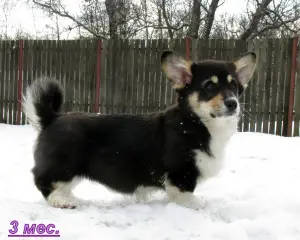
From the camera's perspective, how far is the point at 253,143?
689 centimetres

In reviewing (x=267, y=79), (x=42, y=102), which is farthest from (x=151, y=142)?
(x=267, y=79)

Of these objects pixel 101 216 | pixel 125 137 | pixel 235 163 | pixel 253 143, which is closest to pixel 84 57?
pixel 253 143

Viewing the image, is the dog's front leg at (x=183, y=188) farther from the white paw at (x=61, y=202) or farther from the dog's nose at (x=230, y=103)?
the white paw at (x=61, y=202)

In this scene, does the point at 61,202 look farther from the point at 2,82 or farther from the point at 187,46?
the point at 2,82

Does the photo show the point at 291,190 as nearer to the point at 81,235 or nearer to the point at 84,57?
the point at 81,235

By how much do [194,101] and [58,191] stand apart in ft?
4.98

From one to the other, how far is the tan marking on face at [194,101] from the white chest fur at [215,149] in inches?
7.7

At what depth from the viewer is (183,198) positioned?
128 inches

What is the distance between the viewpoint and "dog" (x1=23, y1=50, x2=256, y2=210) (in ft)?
10.6

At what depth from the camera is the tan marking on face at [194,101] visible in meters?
3.30

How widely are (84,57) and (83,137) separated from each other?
6.93 m

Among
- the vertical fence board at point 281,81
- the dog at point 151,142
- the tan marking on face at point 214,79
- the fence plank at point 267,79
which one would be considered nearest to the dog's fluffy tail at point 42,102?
the dog at point 151,142

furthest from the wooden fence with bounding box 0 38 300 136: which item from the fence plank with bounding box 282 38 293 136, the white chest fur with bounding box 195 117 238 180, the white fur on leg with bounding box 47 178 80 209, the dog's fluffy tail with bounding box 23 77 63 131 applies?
the white fur on leg with bounding box 47 178 80 209

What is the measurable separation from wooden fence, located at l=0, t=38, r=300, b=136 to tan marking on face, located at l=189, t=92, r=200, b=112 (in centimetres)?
506
